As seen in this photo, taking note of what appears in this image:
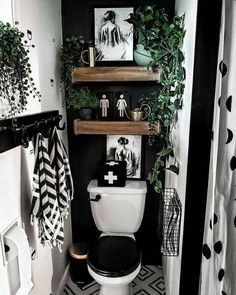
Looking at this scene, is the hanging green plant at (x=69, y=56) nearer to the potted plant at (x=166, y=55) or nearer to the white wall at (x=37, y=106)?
the white wall at (x=37, y=106)

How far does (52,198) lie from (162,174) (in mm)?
1017

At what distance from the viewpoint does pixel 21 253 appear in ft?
3.04

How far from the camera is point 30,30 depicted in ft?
3.92

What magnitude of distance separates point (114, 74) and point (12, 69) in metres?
0.76

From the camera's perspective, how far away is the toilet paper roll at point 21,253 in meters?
0.90

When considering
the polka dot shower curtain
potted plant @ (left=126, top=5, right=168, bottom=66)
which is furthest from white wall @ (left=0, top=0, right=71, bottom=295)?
the polka dot shower curtain

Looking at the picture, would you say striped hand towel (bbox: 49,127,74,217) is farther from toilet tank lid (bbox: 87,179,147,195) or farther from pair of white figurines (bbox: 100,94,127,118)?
pair of white figurines (bbox: 100,94,127,118)

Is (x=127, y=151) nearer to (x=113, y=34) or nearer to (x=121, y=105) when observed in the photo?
(x=121, y=105)

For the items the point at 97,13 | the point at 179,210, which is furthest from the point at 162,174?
the point at 97,13

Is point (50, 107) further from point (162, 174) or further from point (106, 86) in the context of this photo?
point (162, 174)

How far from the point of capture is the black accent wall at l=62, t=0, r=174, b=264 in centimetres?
167

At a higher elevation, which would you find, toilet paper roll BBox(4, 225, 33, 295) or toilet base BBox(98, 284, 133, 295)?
toilet paper roll BBox(4, 225, 33, 295)

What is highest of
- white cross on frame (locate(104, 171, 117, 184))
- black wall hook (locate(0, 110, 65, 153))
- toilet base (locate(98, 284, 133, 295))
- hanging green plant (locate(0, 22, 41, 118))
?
hanging green plant (locate(0, 22, 41, 118))

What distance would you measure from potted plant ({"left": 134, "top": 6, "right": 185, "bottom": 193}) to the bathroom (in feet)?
0.21
